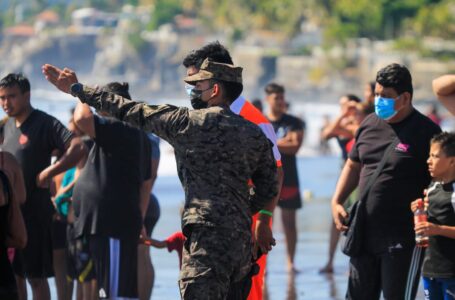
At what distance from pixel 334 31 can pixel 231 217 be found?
122835 millimetres

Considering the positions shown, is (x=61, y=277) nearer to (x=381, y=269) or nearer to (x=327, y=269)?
(x=381, y=269)

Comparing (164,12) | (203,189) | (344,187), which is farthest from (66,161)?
(164,12)

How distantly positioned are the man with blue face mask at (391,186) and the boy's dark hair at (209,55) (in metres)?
1.31

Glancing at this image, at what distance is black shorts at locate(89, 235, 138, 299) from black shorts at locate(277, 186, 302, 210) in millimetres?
3879

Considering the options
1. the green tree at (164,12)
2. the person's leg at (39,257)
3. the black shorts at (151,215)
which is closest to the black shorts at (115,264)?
the person's leg at (39,257)

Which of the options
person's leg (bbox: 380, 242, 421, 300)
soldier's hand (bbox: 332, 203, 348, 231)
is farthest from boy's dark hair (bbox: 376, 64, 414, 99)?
person's leg (bbox: 380, 242, 421, 300)

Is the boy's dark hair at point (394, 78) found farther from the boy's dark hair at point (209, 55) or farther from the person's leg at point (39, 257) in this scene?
the person's leg at point (39, 257)

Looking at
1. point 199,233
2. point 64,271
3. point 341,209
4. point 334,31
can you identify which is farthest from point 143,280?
point 334,31

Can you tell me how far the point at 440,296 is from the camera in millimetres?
6637

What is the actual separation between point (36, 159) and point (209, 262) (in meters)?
2.82

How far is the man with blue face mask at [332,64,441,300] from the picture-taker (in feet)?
23.2

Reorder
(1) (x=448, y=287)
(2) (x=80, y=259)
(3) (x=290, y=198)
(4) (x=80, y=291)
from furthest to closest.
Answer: (3) (x=290, y=198) < (4) (x=80, y=291) < (2) (x=80, y=259) < (1) (x=448, y=287)

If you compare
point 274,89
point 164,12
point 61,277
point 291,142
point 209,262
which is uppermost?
point 164,12

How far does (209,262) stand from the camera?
225 inches
